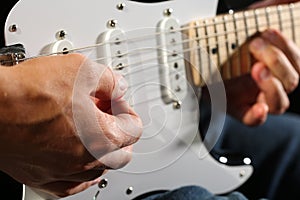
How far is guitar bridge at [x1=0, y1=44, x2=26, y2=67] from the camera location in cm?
62

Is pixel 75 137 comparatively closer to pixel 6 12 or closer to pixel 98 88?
pixel 98 88

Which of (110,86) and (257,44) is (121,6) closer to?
(110,86)

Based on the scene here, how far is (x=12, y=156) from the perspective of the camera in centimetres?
59

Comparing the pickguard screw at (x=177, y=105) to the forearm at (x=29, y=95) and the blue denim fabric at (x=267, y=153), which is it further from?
the forearm at (x=29, y=95)

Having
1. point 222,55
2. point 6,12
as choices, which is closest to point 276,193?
point 222,55

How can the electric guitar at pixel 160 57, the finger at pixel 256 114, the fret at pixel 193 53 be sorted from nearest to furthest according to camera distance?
the electric guitar at pixel 160 57
the fret at pixel 193 53
the finger at pixel 256 114

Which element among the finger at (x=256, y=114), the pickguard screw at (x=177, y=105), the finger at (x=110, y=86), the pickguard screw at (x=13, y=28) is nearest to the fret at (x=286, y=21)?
the finger at (x=256, y=114)

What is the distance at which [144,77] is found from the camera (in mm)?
747

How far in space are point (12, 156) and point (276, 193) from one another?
467mm

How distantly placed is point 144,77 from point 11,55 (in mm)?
196

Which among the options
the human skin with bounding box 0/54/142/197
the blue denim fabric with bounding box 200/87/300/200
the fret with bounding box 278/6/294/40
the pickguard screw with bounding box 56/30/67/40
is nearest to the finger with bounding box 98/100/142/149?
the human skin with bounding box 0/54/142/197

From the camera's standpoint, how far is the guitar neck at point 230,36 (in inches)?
31.1

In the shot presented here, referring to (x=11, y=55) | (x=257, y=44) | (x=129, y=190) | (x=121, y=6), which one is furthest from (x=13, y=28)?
(x=257, y=44)

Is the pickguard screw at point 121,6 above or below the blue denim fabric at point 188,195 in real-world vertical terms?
above
